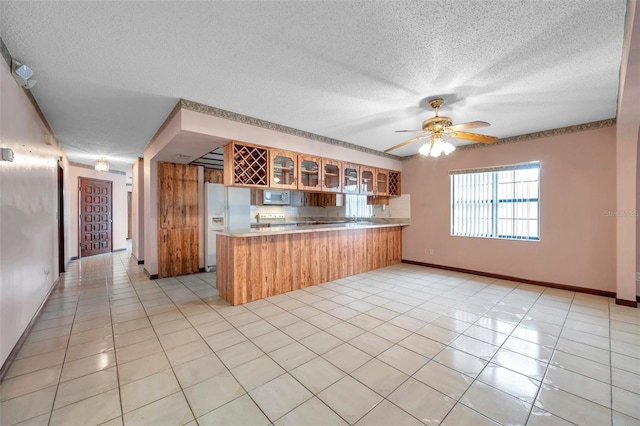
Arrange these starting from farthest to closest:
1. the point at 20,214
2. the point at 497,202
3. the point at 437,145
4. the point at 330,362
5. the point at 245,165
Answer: the point at 497,202 < the point at 245,165 < the point at 437,145 < the point at 20,214 < the point at 330,362

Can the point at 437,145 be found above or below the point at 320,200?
above

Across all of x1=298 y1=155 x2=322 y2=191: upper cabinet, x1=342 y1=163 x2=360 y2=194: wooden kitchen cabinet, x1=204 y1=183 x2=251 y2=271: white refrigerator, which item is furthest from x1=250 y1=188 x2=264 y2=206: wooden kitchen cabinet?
x1=342 y1=163 x2=360 y2=194: wooden kitchen cabinet

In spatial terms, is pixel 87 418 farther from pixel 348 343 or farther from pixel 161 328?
pixel 348 343

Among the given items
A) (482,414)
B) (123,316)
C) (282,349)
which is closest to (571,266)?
(482,414)

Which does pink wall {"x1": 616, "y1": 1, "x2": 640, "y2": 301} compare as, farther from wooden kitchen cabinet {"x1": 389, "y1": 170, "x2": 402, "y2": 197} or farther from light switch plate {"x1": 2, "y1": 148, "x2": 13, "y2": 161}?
light switch plate {"x1": 2, "y1": 148, "x2": 13, "y2": 161}

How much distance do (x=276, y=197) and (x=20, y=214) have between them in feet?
13.7

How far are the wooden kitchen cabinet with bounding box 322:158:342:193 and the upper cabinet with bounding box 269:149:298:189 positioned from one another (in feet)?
2.11

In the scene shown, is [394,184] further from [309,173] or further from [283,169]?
[283,169]

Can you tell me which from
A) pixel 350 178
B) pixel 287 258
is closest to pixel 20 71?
pixel 287 258

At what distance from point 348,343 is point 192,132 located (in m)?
2.91

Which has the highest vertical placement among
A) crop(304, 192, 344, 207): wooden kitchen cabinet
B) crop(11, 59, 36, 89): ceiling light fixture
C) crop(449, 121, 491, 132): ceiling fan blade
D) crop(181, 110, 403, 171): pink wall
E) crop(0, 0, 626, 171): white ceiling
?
crop(0, 0, 626, 171): white ceiling

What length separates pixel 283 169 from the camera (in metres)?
4.01

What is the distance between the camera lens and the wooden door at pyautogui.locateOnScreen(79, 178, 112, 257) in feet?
22.4

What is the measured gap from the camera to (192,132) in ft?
10.1
